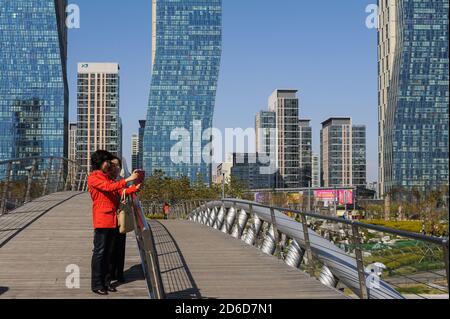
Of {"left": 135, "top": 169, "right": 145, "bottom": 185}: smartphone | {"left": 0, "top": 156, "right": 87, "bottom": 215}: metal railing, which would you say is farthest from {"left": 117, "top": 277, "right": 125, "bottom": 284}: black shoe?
{"left": 0, "top": 156, "right": 87, "bottom": 215}: metal railing

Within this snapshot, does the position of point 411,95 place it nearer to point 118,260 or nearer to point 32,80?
point 32,80

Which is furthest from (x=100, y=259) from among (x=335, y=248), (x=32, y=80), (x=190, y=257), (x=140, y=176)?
(x=32, y=80)

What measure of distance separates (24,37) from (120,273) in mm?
139485

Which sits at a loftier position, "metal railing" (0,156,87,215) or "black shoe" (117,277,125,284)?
"metal railing" (0,156,87,215)

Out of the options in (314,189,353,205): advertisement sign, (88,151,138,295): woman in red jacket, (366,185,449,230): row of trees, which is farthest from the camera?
(314,189,353,205): advertisement sign

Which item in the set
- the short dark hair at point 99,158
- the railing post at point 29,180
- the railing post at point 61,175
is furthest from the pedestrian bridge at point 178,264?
the railing post at point 61,175

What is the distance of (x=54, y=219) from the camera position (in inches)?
567

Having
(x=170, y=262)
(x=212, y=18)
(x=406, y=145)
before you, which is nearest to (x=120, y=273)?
(x=170, y=262)

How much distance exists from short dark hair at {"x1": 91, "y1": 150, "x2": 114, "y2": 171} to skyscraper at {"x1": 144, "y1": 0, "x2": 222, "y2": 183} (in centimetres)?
15978

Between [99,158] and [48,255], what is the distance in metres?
3.31

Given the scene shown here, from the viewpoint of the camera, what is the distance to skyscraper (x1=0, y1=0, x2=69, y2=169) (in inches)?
5354

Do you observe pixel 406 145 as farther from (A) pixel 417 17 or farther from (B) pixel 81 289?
(B) pixel 81 289

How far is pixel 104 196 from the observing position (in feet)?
23.3

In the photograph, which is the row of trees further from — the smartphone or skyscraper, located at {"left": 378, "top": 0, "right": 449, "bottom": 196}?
the smartphone
